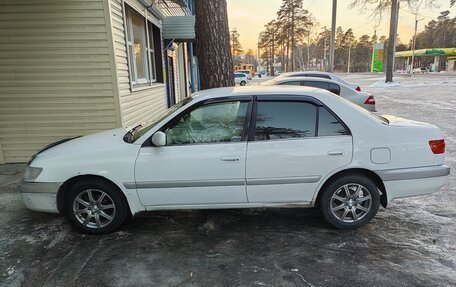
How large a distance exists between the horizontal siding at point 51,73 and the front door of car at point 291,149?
3967 mm

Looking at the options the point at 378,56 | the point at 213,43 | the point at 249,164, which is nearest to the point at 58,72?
the point at 213,43

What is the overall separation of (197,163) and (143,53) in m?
6.93

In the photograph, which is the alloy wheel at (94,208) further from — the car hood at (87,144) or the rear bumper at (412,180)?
the rear bumper at (412,180)

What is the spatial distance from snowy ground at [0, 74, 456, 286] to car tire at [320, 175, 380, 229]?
0.14 m

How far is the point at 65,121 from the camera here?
259 inches

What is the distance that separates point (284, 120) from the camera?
12.1ft

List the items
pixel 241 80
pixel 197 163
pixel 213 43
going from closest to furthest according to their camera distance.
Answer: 1. pixel 197 163
2. pixel 213 43
3. pixel 241 80

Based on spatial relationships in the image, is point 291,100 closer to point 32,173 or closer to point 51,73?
point 32,173

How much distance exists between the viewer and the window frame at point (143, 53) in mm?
7825

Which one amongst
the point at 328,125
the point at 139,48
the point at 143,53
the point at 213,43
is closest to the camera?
the point at 328,125

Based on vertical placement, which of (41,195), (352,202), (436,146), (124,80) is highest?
(124,80)

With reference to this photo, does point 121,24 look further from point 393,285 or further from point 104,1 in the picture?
point 393,285

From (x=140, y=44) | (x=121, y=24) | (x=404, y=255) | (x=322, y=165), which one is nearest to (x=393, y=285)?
(x=404, y=255)

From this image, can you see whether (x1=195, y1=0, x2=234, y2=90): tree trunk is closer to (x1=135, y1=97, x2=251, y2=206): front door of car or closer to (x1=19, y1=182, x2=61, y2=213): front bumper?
(x1=135, y1=97, x2=251, y2=206): front door of car
